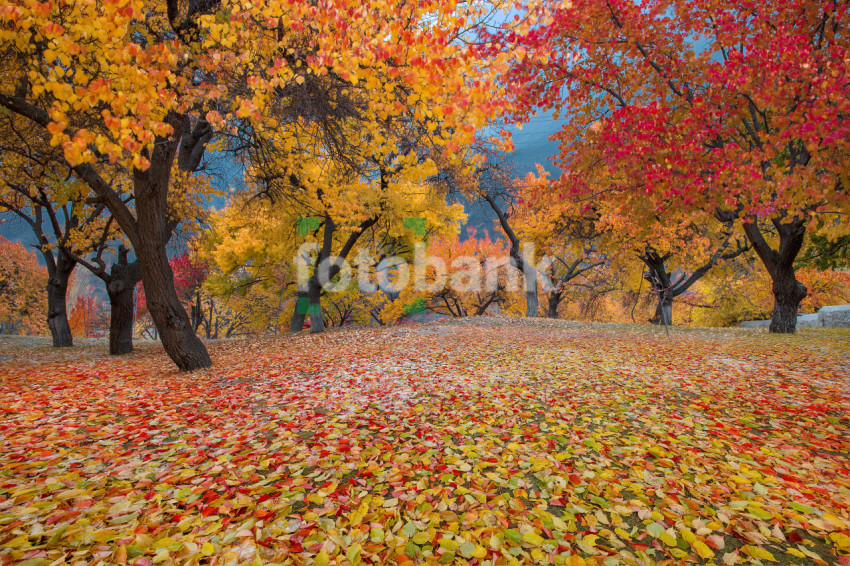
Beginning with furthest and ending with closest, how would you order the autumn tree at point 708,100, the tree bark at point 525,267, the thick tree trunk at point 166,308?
the tree bark at point 525,267 < the thick tree trunk at point 166,308 < the autumn tree at point 708,100

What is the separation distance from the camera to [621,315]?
38.6 meters

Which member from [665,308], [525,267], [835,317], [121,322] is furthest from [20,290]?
[835,317]

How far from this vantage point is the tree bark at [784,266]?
35.6ft

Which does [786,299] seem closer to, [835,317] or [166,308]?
[835,317]

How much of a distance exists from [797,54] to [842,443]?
6.16m

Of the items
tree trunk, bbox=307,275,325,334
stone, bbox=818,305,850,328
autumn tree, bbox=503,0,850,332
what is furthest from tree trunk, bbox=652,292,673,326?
tree trunk, bbox=307,275,325,334

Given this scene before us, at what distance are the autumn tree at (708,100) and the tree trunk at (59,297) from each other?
1513cm

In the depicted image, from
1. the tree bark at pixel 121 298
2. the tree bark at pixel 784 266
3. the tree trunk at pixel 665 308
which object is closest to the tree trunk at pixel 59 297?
the tree bark at pixel 121 298

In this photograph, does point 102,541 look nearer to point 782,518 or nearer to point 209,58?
point 782,518

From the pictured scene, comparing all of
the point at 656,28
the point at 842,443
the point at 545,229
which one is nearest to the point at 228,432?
the point at 842,443

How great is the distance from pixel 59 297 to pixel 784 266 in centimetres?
2334

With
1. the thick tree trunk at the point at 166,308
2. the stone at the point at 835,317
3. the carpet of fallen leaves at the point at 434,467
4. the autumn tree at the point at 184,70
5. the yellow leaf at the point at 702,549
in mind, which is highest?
the autumn tree at the point at 184,70

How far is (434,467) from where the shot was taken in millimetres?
3465

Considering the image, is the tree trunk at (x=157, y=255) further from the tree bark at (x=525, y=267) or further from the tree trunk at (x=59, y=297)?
the tree bark at (x=525, y=267)
